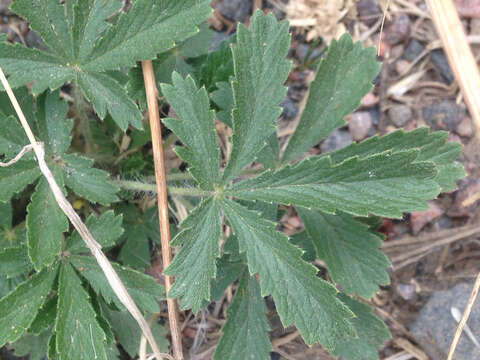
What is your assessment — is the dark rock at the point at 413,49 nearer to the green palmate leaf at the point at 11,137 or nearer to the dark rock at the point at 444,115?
the dark rock at the point at 444,115

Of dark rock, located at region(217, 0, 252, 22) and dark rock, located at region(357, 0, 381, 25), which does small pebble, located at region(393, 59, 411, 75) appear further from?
dark rock, located at region(217, 0, 252, 22)

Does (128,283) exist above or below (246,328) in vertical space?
above

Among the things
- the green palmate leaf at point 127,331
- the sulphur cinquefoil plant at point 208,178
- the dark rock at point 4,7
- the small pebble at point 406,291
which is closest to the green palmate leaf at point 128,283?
the sulphur cinquefoil plant at point 208,178

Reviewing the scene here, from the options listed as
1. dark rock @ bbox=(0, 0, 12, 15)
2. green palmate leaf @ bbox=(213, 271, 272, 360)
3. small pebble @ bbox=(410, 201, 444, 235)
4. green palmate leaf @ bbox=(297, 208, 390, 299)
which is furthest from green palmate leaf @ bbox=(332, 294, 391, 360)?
dark rock @ bbox=(0, 0, 12, 15)

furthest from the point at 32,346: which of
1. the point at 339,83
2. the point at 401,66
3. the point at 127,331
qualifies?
the point at 401,66

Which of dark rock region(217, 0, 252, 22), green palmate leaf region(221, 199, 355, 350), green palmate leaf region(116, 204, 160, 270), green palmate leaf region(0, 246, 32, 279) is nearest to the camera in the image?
green palmate leaf region(221, 199, 355, 350)

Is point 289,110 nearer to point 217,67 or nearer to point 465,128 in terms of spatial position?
point 217,67
